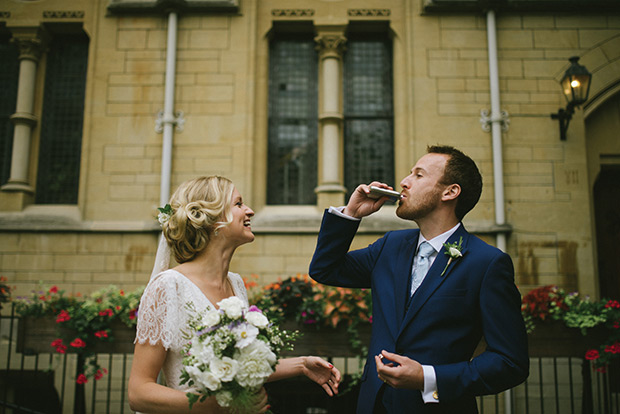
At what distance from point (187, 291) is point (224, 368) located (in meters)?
0.61

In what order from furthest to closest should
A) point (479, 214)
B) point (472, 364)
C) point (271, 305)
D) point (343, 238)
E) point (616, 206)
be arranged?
point (616, 206) → point (479, 214) → point (271, 305) → point (343, 238) → point (472, 364)

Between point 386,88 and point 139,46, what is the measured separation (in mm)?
3792

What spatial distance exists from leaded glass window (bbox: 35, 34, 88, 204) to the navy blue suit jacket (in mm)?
6074

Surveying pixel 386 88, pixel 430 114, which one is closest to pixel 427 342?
pixel 430 114

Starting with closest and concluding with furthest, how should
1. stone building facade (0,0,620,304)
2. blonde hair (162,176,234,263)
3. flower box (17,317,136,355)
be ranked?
blonde hair (162,176,234,263)
flower box (17,317,136,355)
stone building facade (0,0,620,304)

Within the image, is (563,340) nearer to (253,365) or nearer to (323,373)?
(323,373)

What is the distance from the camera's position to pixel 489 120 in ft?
20.6

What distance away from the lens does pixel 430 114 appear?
6398 millimetres

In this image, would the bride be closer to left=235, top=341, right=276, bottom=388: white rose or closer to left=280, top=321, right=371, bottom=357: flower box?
left=235, top=341, right=276, bottom=388: white rose

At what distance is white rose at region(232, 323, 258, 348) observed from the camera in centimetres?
180

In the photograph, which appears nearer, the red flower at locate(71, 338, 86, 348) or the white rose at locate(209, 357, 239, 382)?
the white rose at locate(209, 357, 239, 382)

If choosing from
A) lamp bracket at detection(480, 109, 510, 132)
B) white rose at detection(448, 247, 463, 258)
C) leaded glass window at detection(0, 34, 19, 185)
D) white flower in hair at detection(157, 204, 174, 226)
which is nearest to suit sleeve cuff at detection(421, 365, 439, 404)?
white rose at detection(448, 247, 463, 258)

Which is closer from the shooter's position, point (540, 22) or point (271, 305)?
point (271, 305)

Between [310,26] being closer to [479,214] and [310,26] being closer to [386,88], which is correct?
[386,88]
